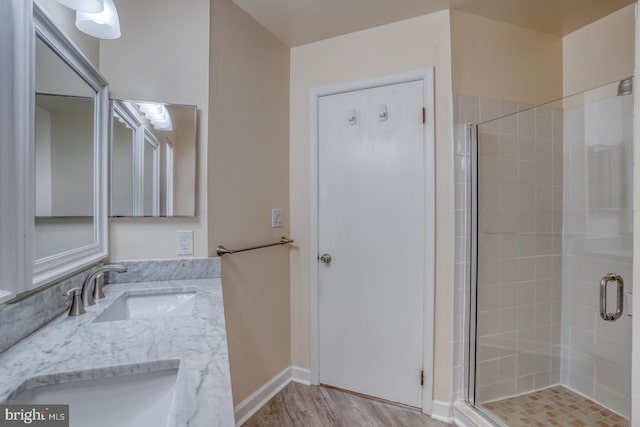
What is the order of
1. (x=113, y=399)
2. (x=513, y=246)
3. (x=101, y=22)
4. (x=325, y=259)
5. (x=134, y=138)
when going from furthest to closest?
1. (x=325, y=259)
2. (x=513, y=246)
3. (x=134, y=138)
4. (x=101, y=22)
5. (x=113, y=399)

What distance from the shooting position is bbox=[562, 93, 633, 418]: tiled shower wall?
5.19 feet

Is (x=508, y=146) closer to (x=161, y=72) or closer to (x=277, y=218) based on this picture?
(x=277, y=218)

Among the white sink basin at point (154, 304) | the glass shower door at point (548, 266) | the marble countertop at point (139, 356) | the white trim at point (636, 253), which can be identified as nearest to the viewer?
the marble countertop at point (139, 356)

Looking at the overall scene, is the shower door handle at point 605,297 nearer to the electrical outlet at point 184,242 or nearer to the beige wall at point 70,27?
the electrical outlet at point 184,242

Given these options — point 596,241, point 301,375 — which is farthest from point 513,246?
point 301,375

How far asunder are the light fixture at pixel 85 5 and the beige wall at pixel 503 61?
1.66 m

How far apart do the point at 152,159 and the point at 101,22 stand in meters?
0.57

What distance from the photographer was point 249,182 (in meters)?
1.76

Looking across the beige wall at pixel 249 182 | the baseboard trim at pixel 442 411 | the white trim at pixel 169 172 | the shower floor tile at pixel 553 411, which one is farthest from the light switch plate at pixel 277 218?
the shower floor tile at pixel 553 411

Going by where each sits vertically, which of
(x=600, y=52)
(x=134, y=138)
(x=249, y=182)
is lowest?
(x=249, y=182)

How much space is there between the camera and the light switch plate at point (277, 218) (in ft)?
6.41

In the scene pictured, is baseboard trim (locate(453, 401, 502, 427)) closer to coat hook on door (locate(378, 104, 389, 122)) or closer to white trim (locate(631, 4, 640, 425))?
white trim (locate(631, 4, 640, 425))

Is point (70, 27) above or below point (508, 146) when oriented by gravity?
above

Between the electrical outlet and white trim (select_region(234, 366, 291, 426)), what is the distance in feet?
3.02
